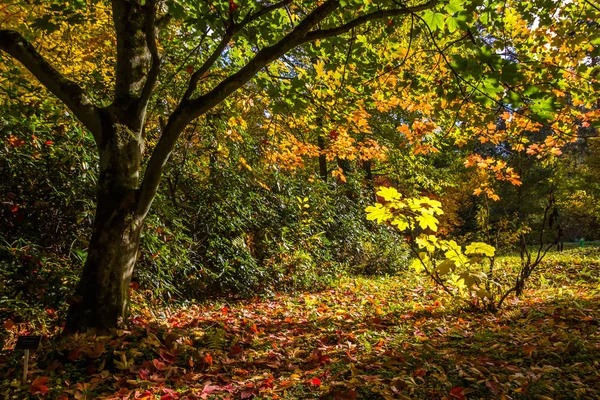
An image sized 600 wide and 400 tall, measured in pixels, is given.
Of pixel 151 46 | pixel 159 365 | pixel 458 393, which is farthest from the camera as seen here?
pixel 151 46

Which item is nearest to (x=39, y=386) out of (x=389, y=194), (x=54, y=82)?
(x=54, y=82)

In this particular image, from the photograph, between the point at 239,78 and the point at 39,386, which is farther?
the point at 239,78

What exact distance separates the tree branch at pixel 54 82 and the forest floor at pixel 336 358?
1.93 meters

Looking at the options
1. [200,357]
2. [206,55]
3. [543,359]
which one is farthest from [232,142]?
[543,359]

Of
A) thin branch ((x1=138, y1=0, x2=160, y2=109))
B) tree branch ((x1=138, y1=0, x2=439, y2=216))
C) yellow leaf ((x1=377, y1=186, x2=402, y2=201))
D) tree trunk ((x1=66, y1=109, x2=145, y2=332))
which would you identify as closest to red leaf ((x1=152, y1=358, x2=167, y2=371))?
tree trunk ((x1=66, y1=109, x2=145, y2=332))

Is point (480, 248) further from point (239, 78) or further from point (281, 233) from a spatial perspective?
point (281, 233)

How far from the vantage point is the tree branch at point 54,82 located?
3150 millimetres

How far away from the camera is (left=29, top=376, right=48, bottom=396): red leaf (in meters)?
2.51

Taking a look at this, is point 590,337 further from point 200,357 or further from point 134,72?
point 134,72

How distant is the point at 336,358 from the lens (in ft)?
10.7

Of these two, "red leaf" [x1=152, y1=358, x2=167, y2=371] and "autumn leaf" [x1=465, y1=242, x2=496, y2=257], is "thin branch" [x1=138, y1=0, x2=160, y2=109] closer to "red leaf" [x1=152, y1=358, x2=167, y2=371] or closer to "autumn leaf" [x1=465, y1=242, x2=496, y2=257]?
"red leaf" [x1=152, y1=358, x2=167, y2=371]

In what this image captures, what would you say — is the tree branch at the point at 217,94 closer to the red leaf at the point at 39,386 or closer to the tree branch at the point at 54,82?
the tree branch at the point at 54,82

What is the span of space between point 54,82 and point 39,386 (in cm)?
248

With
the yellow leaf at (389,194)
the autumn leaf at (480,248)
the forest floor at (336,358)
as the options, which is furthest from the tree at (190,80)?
the autumn leaf at (480,248)
